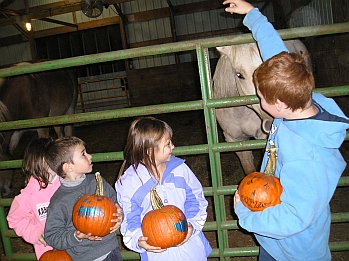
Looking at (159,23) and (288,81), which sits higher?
(159,23)

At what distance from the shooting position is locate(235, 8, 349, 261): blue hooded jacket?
1113 millimetres

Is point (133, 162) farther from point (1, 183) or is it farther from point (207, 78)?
point (1, 183)

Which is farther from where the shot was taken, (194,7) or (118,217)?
(194,7)

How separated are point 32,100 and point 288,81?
4.59 meters

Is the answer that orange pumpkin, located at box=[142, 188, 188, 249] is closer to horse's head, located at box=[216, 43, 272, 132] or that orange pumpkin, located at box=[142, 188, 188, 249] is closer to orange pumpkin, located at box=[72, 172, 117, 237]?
orange pumpkin, located at box=[72, 172, 117, 237]

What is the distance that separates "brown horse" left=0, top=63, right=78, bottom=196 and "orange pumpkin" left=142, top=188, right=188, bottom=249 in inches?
91.6

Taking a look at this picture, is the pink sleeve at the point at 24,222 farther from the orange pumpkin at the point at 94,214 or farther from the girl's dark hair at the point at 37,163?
the orange pumpkin at the point at 94,214

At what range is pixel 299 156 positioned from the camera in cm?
114

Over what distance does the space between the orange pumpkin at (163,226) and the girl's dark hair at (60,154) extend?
0.49m

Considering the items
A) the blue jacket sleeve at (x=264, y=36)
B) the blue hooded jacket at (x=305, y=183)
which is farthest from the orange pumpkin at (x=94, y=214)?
the blue jacket sleeve at (x=264, y=36)

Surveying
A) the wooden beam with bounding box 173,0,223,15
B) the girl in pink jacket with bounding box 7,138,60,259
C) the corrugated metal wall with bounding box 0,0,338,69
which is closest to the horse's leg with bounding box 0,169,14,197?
the girl in pink jacket with bounding box 7,138,60,259

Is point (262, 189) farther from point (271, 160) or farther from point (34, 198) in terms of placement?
point (34, 198)

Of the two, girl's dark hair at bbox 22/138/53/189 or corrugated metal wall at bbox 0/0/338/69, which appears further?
corrugated metal wall at bbox 0/0/338/69

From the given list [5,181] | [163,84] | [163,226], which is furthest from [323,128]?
[163,84]
